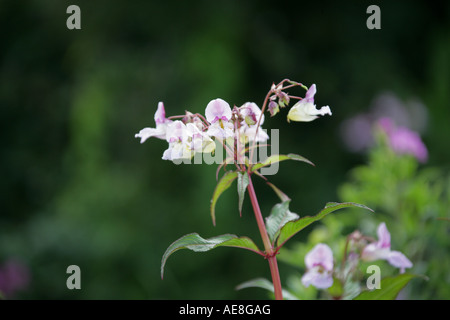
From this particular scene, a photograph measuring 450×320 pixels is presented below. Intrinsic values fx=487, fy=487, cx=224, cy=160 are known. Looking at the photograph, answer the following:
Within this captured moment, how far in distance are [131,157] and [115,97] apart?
11.9 inches

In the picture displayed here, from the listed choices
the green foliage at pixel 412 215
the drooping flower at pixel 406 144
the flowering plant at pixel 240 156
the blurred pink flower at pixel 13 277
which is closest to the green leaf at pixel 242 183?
the flowering plant at pixel 240 156

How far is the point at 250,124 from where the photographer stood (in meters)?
0.48

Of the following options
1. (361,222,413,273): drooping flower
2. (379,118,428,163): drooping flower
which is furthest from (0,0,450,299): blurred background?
(361,222,413,273): drooping flower

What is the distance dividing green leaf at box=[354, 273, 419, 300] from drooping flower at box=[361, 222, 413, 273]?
0.07m

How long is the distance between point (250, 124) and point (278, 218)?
0.11 meters

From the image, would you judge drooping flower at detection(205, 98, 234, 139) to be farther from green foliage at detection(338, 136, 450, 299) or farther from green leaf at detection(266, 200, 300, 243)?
green foliage at detection(338, 136, 450, 299)

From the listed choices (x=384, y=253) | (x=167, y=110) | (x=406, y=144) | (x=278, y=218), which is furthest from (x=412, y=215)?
(x=167, y=110)

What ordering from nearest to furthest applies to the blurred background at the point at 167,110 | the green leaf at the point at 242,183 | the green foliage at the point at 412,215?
the green leaf at the point at 242,183, the green foliage at the point at 412,215, the blurred background at the point at 167,110

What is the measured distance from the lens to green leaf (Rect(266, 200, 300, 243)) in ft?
1.63

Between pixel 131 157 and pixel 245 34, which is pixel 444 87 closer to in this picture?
pixel 245 34

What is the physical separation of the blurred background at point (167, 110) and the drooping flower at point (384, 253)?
4.82 feet

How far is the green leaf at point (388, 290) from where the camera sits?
0.47 m

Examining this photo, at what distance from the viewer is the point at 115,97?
7.68 feet

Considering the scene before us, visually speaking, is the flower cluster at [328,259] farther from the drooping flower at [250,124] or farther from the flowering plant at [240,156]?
the drooping flower at [250,124]
